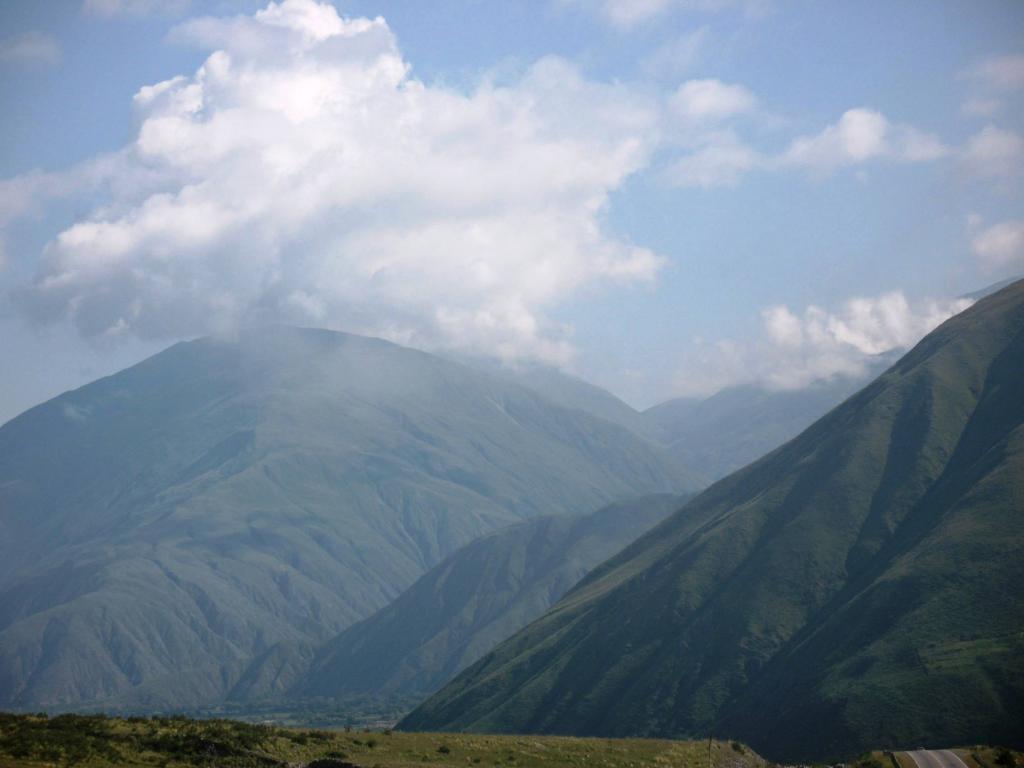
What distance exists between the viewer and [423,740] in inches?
3049

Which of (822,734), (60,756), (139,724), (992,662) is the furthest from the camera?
(822,734)

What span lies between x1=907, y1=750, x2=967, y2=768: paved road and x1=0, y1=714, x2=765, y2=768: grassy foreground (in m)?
14.4

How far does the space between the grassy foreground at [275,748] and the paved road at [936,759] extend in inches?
567

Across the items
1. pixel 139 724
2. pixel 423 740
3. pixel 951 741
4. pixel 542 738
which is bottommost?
pixel 951 741

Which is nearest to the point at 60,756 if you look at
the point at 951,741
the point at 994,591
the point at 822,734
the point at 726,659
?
the point at 951,741

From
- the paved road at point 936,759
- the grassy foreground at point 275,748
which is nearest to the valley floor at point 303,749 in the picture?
the grassy foreground at point 275,748

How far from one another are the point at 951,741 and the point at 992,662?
16.9 metres

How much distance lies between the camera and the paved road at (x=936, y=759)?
233ft

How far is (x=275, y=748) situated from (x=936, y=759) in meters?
47.6

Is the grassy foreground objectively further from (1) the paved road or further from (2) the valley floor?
(1) the paved road

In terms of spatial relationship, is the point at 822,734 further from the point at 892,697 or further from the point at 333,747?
the point at 333,747

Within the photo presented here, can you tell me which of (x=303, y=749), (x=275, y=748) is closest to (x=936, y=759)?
(x=303, y=749)

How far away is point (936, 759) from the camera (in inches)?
2923

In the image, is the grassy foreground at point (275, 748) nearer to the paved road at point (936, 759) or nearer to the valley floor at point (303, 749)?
the valley floor at point (303, 749)
